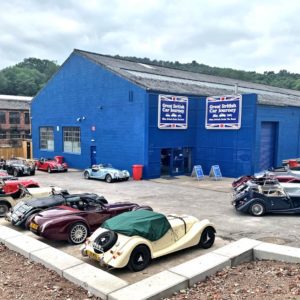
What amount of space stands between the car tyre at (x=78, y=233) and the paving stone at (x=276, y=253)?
177 inches

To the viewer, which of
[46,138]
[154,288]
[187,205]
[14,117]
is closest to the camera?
[154,288]

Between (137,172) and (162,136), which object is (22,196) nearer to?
(137,172)

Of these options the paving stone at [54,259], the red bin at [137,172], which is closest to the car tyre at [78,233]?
the paving stone at [54,259]

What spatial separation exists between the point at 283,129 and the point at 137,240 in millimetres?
22754

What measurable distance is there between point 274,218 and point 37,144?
1052 inches

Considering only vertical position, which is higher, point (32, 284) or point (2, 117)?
point (2, 117)

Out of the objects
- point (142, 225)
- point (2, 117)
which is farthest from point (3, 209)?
point (2, 117)

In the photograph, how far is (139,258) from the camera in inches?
285

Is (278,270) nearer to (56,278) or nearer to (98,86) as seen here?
(56,278)

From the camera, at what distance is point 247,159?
22.3m

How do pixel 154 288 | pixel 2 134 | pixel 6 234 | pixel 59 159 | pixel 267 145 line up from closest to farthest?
1. pixel 154 288
2. pixel 6 234
3. pixel 267 145
4. pixel 59 159
5. pixel 2 134

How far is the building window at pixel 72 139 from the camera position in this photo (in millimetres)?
28859

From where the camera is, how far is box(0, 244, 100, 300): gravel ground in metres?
5.96

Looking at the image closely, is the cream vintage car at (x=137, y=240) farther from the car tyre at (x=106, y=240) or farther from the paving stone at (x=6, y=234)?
the paving stone at (x=6, y=234)
